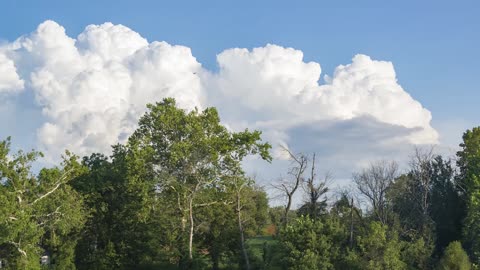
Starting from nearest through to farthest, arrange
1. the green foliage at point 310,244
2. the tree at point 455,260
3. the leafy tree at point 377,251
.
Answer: the green foliage at point 310,244
the leafy tree at point 377,251
the tree at point 455,260

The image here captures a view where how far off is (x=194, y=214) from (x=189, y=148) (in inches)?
292

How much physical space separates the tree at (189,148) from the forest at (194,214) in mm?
84

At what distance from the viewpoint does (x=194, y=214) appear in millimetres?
49406

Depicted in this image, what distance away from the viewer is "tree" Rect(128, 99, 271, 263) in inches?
1769

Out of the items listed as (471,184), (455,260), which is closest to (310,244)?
(455,260)

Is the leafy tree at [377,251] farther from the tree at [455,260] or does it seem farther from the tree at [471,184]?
the tree at [471,184]

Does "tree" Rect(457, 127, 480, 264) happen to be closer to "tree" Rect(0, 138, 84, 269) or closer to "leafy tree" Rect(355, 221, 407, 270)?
"leafy tree" Rect(355, 221, 407, 270)

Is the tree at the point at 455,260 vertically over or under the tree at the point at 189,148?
under

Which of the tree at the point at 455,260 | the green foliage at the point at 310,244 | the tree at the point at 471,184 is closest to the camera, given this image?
the green foliage at the point at 310,244

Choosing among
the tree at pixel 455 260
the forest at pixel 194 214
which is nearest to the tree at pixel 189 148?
the forest at pixel 194 214

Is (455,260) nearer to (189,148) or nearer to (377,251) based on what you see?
(377,251)

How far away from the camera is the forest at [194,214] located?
137ft

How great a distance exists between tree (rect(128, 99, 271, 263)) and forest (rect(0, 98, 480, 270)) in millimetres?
84

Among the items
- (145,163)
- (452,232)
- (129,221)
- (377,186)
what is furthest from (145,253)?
(452,232)
